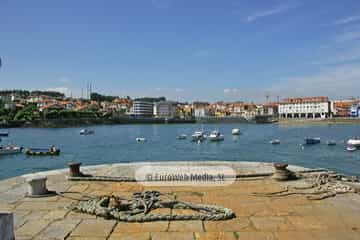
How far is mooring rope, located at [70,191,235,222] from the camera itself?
6.56 m

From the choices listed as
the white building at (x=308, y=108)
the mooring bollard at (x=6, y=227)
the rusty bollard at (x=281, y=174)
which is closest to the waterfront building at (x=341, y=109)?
the white building at (x=308, y=108)

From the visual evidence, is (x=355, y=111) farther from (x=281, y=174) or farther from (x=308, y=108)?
(x=281, y=174)

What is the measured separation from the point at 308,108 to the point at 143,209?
175552 millimetres

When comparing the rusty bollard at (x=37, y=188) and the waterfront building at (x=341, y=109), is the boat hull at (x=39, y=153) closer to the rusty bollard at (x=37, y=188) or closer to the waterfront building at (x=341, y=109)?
the rusty bollard at (x=37, y=188)

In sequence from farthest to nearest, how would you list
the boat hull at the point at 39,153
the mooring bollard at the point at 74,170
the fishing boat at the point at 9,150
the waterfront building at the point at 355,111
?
the waterfront building at the point at 355,111, the fishing boat at the point at 9,150, the boat hull at the point at 39,153, the mooring bollard at the point at 74,170

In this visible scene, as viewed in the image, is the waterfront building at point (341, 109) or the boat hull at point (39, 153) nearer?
the boat hull at point (39, 153)

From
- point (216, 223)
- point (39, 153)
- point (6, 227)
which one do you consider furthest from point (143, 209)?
point (39, 153)

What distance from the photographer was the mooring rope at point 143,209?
21.5ft

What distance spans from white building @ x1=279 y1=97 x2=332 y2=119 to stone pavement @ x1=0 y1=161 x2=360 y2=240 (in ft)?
559

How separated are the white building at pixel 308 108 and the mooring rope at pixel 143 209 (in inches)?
6756

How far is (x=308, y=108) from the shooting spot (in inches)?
6752

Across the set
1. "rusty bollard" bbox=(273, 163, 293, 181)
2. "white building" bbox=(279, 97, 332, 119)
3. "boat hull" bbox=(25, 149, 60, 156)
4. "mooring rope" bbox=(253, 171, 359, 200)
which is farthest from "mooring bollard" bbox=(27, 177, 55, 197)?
"white building" bbox=(279, 97, 332, 119)

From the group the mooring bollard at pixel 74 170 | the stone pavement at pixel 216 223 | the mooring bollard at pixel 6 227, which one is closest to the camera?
the mooring bollard at pixel 6 227

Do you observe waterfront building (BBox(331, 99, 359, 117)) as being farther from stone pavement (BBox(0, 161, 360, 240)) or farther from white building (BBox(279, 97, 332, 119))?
stone pavement (BBox(0, 161, 360, 240))
